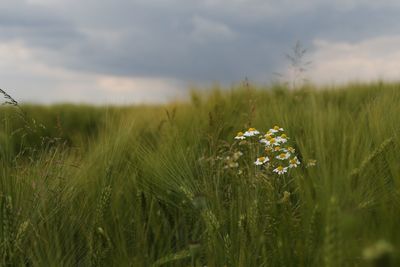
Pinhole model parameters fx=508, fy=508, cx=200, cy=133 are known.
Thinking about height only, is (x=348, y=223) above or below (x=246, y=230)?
above

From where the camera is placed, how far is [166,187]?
6.79ft

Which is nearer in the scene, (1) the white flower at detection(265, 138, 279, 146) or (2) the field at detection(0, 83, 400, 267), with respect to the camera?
(2) the field at detection(0, 83, 400, 267)

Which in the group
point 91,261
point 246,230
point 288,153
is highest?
point 288,153

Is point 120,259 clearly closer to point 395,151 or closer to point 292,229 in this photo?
point 292,229

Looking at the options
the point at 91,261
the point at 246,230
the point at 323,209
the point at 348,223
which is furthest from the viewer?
the point at 91,261

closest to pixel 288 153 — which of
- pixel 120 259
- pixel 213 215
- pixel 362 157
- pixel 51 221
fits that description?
pixel 362 157

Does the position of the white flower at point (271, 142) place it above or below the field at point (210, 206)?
above

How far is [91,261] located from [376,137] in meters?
1.07

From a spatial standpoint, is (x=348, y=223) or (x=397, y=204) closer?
(x=348, y=223)

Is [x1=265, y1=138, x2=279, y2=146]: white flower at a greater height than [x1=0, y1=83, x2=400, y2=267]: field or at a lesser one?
greater

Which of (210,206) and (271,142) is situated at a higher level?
(271,142)

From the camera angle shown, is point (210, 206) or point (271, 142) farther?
point (271, 142)

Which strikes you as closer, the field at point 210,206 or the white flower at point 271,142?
the field at point 210,206

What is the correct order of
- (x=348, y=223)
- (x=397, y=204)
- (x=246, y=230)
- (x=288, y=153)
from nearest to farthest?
(x=348, y=223)
(x=397, y=204)
(x=246, y=230)
(x=288, y=153)
